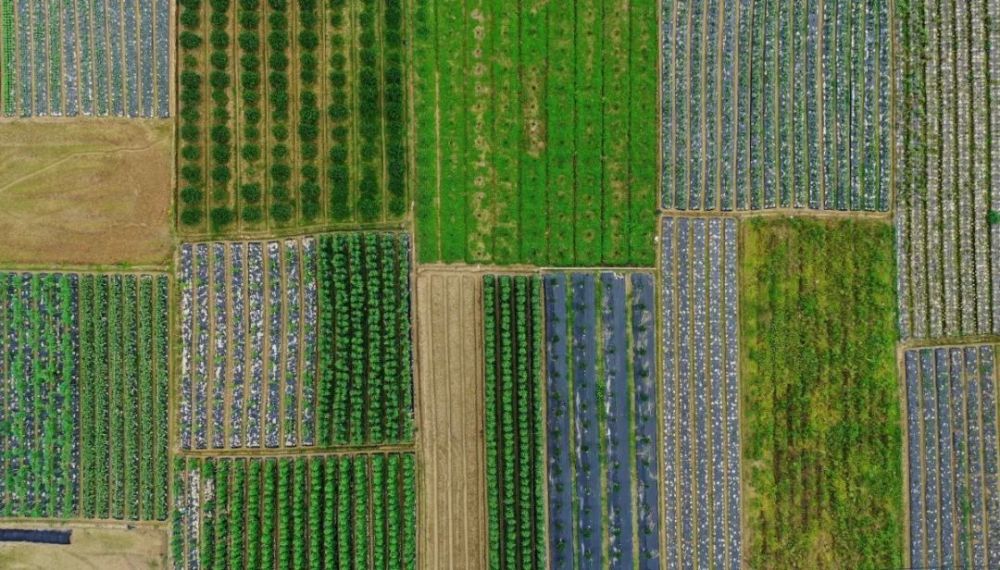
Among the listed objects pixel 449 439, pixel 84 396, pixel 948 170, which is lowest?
pixel 449 439

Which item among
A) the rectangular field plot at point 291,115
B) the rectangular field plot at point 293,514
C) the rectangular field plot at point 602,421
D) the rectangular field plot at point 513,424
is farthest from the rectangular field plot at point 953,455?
the rectangular field plot at point 291,115

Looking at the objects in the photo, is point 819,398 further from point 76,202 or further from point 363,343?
point 76,202

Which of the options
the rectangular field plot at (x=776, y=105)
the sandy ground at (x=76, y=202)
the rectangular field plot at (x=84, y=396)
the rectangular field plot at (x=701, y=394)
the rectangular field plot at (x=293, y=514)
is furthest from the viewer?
the rectangular field plot at (x=776, y=105)

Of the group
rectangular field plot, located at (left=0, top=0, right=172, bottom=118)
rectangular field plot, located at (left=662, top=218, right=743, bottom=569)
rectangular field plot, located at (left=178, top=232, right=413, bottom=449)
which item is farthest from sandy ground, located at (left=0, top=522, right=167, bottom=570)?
rectangular field plot, located at (left=662, top=218, right=743, bottom=569)

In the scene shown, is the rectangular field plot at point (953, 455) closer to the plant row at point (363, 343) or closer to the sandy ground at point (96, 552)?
the plant row at point (363, 343)

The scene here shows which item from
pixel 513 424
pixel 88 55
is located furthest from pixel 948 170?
pixel 88 55

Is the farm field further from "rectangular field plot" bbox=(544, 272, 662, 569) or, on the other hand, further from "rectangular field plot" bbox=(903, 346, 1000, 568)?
"rectangular field plot" bbox=(544, 272, 662, 569)
